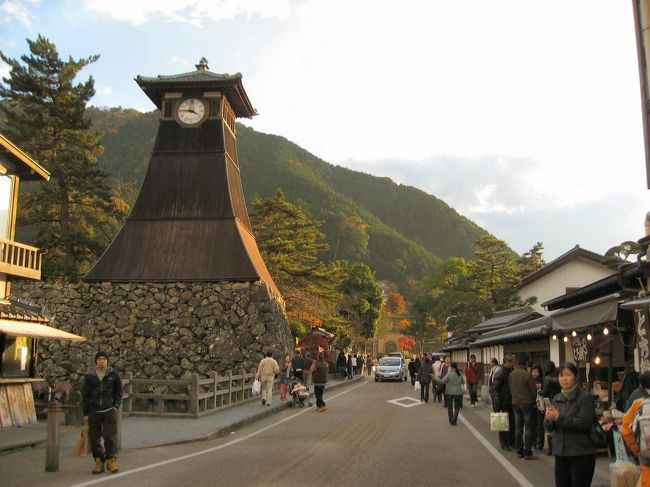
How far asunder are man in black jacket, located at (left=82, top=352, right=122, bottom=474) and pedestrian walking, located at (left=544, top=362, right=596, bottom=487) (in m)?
6.39

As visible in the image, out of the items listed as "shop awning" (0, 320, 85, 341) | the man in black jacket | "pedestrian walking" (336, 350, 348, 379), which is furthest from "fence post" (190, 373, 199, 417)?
"pedestrian walking" (336, 350, 348, 379)

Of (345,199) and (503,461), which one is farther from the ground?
(345,199)

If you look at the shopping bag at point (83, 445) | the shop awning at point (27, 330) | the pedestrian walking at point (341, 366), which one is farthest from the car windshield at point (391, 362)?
the shopping bag at point (83, 445)

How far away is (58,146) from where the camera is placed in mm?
38094

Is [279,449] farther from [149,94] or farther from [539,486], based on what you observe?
[149,94]

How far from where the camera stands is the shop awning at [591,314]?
11.7 meters

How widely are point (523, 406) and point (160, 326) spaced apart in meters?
20.8

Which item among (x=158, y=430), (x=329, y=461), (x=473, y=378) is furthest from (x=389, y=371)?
(x=329, y=461)

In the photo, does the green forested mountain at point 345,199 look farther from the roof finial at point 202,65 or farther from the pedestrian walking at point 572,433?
the pedestrian walking at point 572,433

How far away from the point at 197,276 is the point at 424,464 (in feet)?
68.9

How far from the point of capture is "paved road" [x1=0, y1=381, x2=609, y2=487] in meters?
8.85

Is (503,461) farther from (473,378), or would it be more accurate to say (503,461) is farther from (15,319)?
(473,378)

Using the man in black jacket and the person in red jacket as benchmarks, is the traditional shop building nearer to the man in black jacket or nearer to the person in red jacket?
the man in black jacket

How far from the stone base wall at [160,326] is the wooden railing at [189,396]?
7.31 ft
